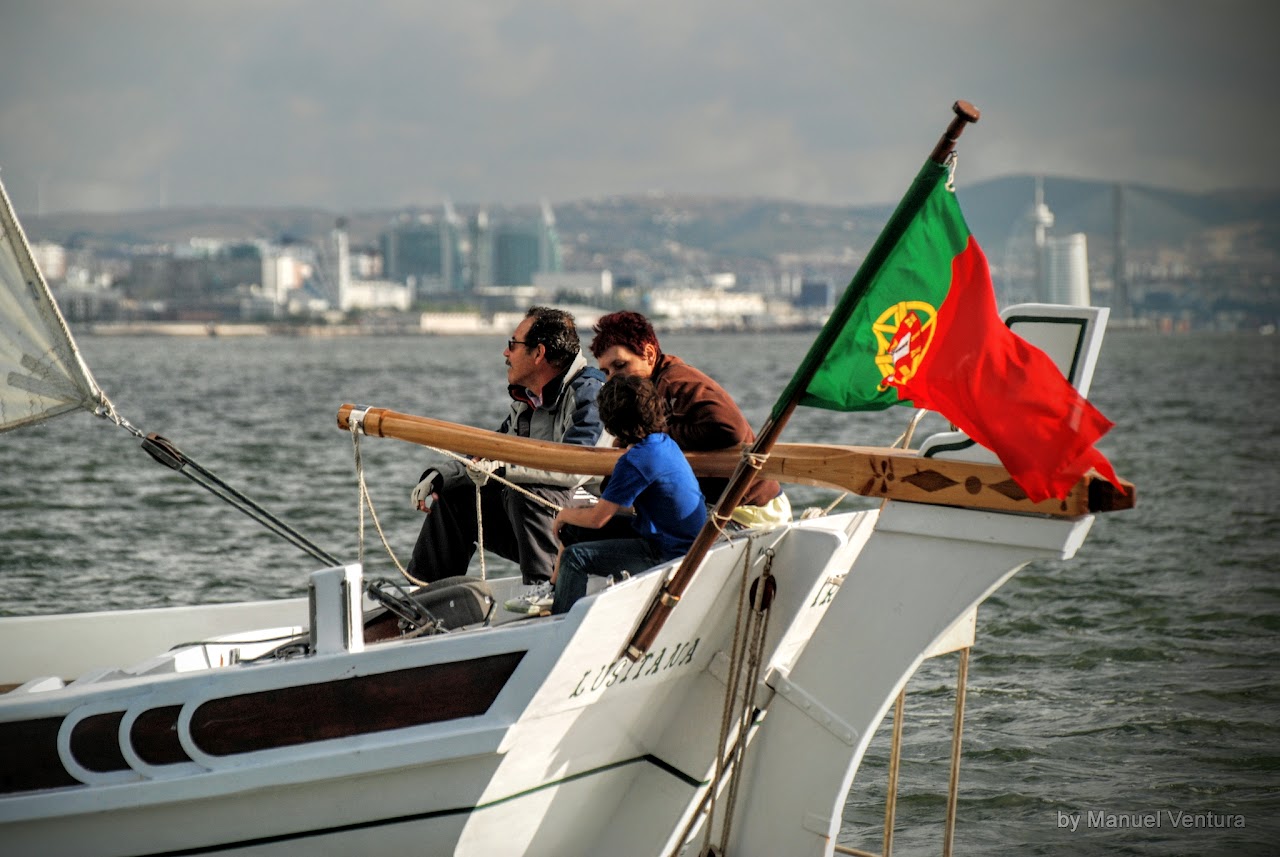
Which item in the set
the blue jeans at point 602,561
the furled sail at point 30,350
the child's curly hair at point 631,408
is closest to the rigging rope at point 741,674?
the blue jeans at point 602,561

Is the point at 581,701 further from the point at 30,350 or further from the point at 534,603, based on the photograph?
the point at 30,350

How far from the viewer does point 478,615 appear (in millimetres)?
7180

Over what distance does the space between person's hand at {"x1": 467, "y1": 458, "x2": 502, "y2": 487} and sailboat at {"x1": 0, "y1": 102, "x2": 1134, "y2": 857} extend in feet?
2.49

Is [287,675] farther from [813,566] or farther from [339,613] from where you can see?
[813,566]

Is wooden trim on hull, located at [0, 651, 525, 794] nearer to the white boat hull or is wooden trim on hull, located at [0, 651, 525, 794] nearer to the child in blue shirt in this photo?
the white boat hull

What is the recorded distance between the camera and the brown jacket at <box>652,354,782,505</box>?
725cm

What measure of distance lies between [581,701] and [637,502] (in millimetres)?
882

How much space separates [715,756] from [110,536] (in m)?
15.9

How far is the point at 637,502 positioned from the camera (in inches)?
267

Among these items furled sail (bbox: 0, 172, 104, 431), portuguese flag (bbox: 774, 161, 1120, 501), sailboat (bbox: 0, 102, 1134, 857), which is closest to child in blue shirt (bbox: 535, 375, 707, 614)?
sailboat (bbox: 0, 102, 1134, 857)

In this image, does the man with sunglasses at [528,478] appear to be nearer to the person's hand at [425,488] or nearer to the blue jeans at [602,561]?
the person's hand at [425,488]

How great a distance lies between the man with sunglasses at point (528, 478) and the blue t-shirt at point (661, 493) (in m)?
1.00

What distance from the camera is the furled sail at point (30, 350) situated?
22.8 ft

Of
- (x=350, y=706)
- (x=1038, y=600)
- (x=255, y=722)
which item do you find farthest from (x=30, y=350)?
(x=1038, y=600)
